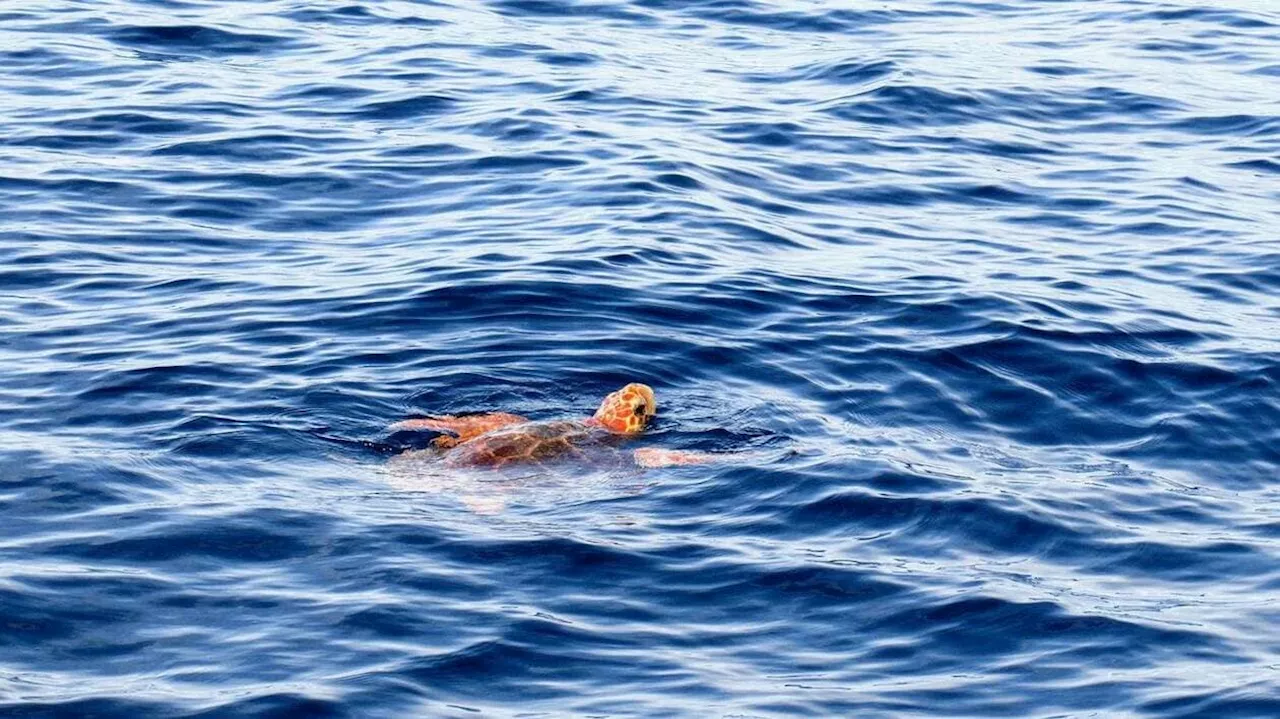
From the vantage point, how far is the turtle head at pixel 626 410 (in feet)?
39.7

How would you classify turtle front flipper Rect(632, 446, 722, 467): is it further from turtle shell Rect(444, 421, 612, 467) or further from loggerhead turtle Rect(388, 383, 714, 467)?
turtle shell Rect(444, 421, 612, 467)

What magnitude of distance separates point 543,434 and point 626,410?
698mm

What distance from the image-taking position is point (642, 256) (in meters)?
15.9

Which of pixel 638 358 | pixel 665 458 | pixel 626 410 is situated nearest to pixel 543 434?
pixel 626 410

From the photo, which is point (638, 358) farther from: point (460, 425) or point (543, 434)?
point (543, 434)

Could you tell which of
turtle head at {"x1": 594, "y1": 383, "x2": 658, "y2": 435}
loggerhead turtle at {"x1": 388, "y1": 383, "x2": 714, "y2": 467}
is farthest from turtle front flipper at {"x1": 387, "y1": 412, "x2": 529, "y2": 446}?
turtle head at {"x1": 594, "y1": 383, "x2": 658, "y2": 435}

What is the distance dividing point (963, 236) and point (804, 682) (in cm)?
867

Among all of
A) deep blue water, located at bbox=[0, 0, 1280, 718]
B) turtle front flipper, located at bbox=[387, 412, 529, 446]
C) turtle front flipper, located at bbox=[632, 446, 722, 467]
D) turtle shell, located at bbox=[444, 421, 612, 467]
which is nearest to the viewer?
deep blue water, located at bbox=[0, 0, 1280, 718]

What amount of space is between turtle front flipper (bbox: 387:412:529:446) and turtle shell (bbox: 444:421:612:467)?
0.99ft

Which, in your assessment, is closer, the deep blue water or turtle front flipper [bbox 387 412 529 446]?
the deep blue water

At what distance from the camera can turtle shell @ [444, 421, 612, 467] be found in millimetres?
11453

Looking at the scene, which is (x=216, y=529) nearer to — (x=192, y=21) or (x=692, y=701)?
(x=692, y=701)

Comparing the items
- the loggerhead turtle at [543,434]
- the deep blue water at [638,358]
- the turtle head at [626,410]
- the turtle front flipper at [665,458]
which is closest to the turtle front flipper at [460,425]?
the loggerhead turtle at [543,434]

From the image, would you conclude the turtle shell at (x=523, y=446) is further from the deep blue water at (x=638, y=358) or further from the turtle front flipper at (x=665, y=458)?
the turtle front flipper at (x=665, y=458)
